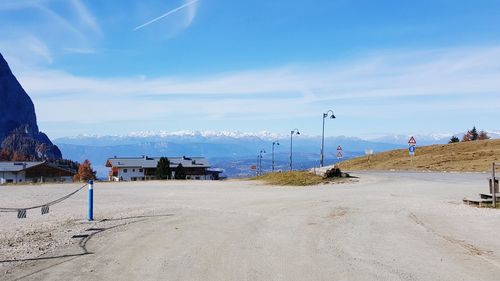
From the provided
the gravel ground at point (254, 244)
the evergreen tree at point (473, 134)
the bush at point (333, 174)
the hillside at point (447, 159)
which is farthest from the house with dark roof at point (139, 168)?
the gravel ground at point (254, 244)

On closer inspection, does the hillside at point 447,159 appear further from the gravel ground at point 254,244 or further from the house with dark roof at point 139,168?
the house with dark roof at point 139,168

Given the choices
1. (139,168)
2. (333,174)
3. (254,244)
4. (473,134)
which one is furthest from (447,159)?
(139,168)

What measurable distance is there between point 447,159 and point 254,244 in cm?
6100

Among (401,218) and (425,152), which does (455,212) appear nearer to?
(401,218)

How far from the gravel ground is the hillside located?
41.2m

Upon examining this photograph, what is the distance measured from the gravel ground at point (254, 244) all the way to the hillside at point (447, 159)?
41235mm

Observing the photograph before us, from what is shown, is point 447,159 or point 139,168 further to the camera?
point 139,168

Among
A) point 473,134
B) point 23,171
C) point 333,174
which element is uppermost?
point 473,134

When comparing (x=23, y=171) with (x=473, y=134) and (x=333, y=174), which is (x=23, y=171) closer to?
(x=333, y=174)

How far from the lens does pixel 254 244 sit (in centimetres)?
1098

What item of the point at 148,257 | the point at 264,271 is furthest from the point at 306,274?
the point at 148,257

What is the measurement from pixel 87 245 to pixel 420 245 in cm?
748

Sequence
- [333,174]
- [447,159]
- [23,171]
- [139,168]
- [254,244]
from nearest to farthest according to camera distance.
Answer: [254,244] < [333,174] < [447,159] < [23,171] < [139,168]

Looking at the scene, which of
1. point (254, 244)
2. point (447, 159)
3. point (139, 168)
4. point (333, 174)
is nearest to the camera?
point (254, 244)
